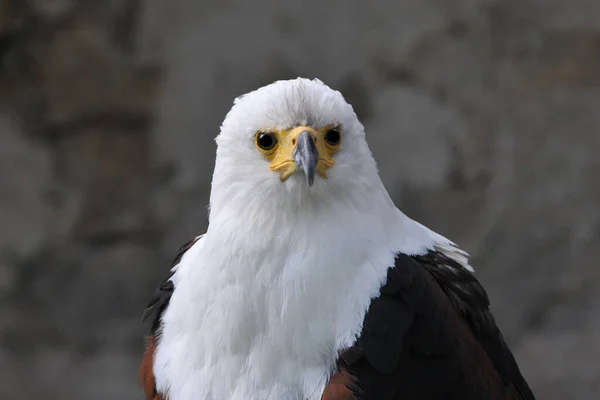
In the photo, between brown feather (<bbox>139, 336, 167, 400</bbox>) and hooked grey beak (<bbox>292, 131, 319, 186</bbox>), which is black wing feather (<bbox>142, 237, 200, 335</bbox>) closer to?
brown feather (<bbox>139, 336, 167, 400</bbox>)

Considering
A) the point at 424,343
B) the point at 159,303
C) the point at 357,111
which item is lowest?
the point at 424,343

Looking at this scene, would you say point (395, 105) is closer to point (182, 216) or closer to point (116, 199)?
point (182, 216)

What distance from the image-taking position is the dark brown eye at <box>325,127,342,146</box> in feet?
7.21

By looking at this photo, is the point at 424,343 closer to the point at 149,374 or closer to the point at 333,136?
the point at 333,136

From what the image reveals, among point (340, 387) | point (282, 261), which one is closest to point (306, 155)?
point (282, 261)

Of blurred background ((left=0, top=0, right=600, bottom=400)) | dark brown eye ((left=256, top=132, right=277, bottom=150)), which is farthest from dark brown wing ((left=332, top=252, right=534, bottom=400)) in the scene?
blurred background ((left=0, top=0, right=600, bottom=400))

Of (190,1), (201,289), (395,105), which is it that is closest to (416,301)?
(201,289)

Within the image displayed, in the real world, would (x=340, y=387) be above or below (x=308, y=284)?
below

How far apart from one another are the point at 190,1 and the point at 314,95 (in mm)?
2465

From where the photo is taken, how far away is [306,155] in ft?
6.77

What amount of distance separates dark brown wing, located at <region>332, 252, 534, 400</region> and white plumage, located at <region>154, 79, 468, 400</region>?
0.15ft

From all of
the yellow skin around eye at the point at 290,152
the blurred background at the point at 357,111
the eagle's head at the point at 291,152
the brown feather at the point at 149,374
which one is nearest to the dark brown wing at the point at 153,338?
the brown feather at the point at 149,374

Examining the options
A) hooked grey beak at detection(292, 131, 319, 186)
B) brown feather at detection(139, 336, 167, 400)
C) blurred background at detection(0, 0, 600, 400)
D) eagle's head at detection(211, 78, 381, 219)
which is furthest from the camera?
blurred background at detection(0, 0, 600, 400)

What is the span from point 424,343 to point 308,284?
0.33 m
